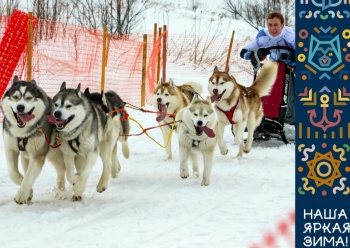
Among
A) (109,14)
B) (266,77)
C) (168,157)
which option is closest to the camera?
(168,157)

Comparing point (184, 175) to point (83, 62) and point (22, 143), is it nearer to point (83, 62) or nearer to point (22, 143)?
point (22, 143)

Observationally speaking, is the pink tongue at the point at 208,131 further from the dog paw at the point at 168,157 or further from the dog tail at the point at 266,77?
the dog tail at the point at 266,77

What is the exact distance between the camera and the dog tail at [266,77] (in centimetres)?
608

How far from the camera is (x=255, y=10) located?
20188mm

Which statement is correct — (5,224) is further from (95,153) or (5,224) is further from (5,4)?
(5,4)

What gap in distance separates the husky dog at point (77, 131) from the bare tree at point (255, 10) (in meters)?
14.2

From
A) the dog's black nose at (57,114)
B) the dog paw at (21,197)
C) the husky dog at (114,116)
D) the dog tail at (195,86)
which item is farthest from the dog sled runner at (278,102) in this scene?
the dog paw at (21,197)

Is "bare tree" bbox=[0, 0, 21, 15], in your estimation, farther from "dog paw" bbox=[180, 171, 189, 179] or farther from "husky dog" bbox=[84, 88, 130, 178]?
"dog paw" bbox=[180, 171, 189, 179]

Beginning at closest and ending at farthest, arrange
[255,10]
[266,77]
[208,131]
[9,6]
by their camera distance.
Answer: [208,131] < [266,77] < [9,6] < [255,10]

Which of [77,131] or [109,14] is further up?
[109,14]

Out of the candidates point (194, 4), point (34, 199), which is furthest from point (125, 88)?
point (194, 4)

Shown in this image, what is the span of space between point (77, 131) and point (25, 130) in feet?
1.12

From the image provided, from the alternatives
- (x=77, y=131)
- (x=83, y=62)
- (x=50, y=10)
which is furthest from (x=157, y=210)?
(x=50, y=10)

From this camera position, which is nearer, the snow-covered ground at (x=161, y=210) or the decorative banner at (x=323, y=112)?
the decorative banner at (x=323, y=112)
